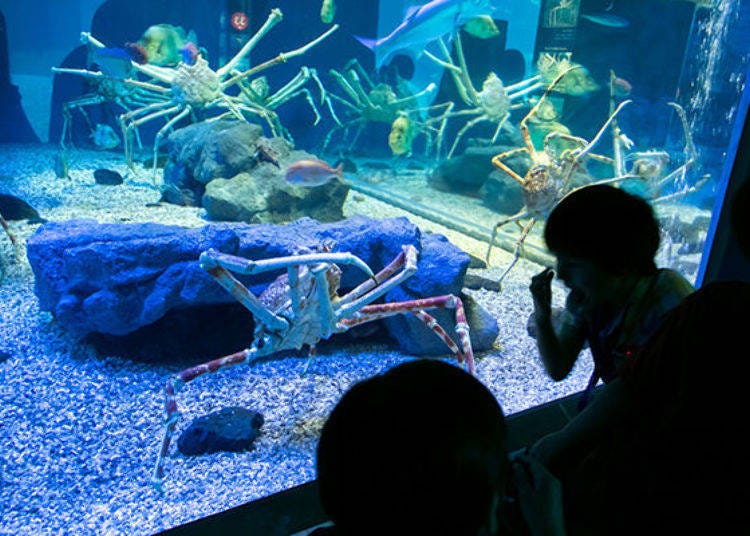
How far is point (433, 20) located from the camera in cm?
611

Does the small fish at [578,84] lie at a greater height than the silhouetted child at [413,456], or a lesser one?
greater

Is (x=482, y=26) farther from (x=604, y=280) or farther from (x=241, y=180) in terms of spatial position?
(x=604, y=280)

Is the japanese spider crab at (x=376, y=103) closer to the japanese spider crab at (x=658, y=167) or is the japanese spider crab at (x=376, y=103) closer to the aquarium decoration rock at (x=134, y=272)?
the japanese spider crab at (x=658, y=167)

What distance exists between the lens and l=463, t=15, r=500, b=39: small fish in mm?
6344

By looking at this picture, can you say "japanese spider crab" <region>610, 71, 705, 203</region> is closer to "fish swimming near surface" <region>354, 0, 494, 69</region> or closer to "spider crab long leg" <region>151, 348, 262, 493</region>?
"fish swimming near surface" <region>354, 0, 494, 69</region>

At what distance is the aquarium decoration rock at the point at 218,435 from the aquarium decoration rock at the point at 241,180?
8.79 ft

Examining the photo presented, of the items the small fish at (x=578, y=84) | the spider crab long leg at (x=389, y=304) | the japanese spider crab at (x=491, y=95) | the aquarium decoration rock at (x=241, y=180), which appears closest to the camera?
the spider crab long leg at (x=389, y=304)

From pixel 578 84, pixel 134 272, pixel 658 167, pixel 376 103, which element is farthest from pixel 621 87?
pixel 134 272

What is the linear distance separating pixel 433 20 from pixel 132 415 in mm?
5554

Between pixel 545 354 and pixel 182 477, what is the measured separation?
1.28 metres

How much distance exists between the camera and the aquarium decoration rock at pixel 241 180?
4.46 metres

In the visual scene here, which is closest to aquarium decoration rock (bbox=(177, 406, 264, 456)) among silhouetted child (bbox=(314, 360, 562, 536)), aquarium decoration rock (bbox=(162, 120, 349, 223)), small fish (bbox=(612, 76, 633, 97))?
silhouetted child (bbox=(314, 360, 562, 536))

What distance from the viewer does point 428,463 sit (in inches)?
16.6

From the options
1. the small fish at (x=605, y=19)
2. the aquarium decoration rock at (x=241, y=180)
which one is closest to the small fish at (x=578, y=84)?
the small fish at (x=605, y=19)
